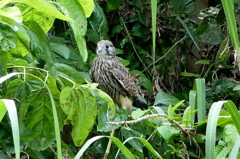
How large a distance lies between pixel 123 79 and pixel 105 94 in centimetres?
215

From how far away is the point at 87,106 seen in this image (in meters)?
2.11

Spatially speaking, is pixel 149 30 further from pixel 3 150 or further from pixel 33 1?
pixel 33 1

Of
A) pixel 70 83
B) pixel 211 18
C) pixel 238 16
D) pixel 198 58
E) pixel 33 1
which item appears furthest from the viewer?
pixel 198 58

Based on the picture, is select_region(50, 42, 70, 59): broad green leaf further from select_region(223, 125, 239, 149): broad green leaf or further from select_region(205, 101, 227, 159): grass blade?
select_region(205, 101, 227, 159): grass blade

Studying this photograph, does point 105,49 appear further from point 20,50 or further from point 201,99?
point 20,50

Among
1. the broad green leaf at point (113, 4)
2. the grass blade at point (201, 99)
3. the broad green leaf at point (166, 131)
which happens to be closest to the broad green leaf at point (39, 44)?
the broad green leaf at point (166, 131)

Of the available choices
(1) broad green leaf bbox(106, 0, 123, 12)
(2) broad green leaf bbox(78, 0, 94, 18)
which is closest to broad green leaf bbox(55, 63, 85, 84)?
(2) broad green leaf bbox(78, 0, 94, 18)

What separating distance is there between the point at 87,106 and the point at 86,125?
0.40ft

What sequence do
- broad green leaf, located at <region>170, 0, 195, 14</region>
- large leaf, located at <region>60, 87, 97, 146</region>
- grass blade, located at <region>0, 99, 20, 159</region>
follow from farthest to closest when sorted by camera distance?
broad green leaf, located at <region>170, 0, 195, 14</region> < large leaf, located at <region>60, 87, 97, 146</region> < grass blade, located at <region>0, 99, 20, 159</region>

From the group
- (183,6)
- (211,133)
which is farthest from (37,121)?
(183,6)

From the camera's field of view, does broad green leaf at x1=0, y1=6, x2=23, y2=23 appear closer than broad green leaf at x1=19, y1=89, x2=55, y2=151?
Yes

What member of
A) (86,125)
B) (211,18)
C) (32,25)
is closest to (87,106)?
(86,125)

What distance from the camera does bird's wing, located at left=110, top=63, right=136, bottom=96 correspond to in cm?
416

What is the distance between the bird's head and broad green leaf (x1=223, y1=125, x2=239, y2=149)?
208 centimetres
